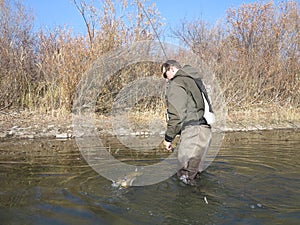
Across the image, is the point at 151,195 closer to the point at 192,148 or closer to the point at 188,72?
the point at 192,148

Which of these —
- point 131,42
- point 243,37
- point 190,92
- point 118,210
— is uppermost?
point 243,37

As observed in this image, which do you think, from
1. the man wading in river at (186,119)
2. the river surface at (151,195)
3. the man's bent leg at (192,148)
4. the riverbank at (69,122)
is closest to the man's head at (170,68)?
the man wading in river at (186,119)

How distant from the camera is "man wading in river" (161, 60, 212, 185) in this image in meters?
4.39

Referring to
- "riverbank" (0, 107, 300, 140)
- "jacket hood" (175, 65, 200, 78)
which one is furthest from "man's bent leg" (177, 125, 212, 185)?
"riverbank" (0, 107, 300, 140)

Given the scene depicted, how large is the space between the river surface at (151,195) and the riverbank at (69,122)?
337 cm

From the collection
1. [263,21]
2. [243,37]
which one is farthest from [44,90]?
[263,21]

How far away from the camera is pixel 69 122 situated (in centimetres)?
1116

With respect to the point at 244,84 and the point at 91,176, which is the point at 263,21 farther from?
the point at 91,176

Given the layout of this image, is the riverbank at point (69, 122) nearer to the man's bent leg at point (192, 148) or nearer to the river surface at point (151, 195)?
the river surface at point (151, 195)

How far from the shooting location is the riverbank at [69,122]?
9938mm

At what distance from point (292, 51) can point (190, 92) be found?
15386mm

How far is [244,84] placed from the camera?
15664 millimetres

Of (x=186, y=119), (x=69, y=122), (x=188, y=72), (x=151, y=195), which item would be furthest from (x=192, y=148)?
(x=69, y=122)

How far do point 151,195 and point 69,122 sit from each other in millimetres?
7478
